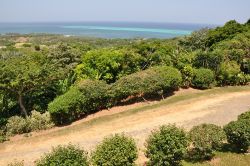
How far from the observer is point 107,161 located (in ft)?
43.0

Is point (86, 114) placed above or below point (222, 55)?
below

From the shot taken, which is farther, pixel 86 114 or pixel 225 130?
pixel 86 114

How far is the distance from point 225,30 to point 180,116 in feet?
75.0

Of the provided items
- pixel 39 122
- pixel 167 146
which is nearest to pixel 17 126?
pixel 39 122

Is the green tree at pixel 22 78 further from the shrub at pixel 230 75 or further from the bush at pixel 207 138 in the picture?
the shrub at pixel 230 75

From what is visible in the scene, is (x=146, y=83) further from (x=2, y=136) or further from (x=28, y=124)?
(x=2, y=136)

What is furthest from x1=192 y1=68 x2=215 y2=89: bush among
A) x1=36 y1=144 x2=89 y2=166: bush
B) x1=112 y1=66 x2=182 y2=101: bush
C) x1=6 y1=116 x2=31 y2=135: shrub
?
x1=36 y1=144 x2=89 y2=166: bush

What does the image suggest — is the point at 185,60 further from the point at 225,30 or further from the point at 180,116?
the point at 225,30

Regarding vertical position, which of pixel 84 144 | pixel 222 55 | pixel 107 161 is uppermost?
pixel 222 55

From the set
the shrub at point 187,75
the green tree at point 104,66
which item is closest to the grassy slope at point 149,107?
the shrub at point 187,75

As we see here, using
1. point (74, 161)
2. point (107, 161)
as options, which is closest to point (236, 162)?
point (107, 161)

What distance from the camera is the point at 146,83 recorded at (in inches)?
955

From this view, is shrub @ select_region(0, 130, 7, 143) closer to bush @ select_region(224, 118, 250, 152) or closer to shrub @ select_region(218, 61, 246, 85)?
bush @ select_region(224, 118, 250, 152)

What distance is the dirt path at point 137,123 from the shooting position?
61.6ft
